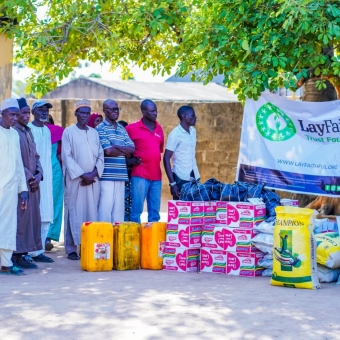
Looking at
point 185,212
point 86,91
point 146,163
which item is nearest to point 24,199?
point 185,212

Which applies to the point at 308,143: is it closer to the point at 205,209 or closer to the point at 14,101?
the point at 205,209

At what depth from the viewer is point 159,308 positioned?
6414 millimetres

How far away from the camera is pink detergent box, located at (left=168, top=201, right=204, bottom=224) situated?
28.0 feet

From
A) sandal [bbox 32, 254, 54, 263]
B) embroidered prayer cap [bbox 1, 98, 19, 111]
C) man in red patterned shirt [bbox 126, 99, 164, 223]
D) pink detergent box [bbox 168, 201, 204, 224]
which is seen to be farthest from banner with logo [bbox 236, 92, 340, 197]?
embroidered prayer cap [bbox 1, 98, 19, 111]

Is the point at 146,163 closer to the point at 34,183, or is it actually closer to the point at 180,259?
the point at 180,259

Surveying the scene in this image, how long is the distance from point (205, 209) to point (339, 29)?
2366 mm

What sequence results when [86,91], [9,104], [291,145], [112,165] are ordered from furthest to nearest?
[86,91]
[291,145]
[112,165]
[9,104]

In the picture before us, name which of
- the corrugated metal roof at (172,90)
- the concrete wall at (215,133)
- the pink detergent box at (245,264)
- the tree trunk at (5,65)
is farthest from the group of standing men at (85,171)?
the corrugated metal roof at (172,90)

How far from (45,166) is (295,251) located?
3258 mm

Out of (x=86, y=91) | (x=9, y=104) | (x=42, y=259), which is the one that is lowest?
(x=42, y=259)

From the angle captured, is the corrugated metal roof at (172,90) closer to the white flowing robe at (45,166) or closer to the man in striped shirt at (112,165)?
the man in striped shirt at (112,165)

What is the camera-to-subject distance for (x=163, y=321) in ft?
19.5

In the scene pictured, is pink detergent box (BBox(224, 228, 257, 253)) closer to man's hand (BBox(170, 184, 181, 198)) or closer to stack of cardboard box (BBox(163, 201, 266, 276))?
stack of cardboard box (BBox(163, 201, 266, 276))

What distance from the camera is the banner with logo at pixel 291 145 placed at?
982cm
